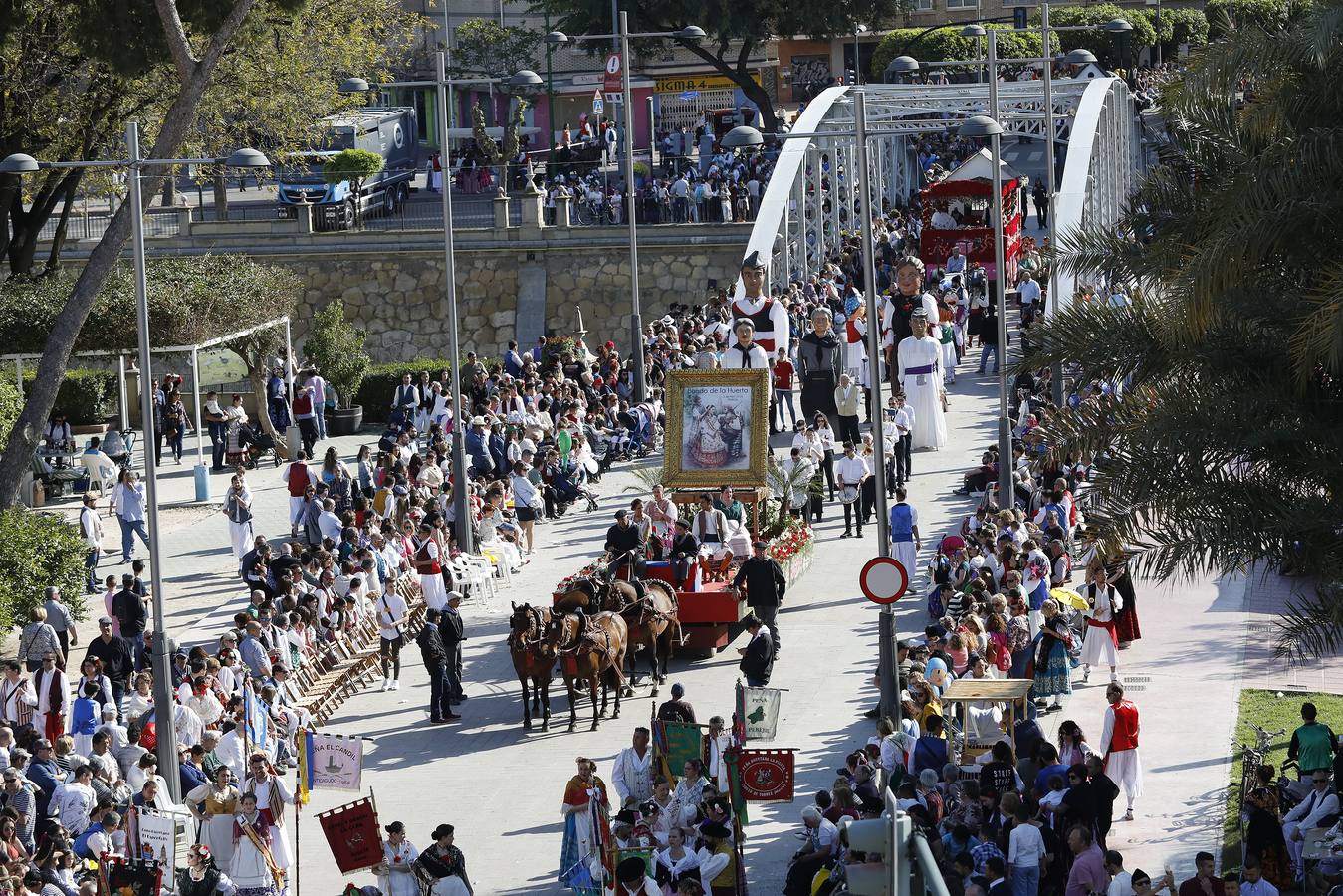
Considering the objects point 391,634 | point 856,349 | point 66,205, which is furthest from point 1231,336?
point 66,205

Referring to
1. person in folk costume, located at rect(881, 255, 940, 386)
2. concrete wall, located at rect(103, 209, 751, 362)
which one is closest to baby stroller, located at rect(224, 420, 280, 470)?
person in folk costume, located at rect(881, 255, 940, 386)

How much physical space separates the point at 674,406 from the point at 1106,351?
401 inches

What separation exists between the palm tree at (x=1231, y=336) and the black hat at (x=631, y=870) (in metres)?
4.27

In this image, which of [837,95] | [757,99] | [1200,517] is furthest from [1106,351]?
[757,99]

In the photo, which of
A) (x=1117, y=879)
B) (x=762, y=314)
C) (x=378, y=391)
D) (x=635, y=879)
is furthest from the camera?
(x=378, y=391)

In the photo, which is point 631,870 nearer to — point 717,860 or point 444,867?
point 717,860

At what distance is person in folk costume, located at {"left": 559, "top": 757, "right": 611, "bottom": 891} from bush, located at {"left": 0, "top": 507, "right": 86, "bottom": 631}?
10.3m

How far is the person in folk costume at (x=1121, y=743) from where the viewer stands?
16.8m

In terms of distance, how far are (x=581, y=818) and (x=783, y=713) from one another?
4775 millimetres

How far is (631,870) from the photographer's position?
48.7ft

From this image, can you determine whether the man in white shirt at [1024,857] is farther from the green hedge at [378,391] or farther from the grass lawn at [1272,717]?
the green hedge at [378,391]

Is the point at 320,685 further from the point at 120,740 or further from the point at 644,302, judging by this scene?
the point at 644,302

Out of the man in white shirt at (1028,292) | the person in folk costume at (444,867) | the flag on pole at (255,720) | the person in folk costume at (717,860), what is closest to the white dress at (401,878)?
the person in folk costume at (444,867)

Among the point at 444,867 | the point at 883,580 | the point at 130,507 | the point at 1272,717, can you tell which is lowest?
the point at 1272,717
